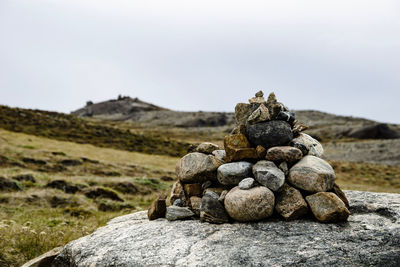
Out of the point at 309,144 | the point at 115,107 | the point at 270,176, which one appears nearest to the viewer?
the point at 270,176

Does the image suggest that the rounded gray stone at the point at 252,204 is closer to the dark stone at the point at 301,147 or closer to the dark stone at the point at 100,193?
the dark stone at the point at 301,147

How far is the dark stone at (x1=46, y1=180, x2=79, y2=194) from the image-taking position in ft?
59.1

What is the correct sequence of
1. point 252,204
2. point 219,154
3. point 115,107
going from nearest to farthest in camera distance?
1. point 252,204
2. point 219,154
3. point 115,107

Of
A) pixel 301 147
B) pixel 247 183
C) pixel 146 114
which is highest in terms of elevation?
pixel 146 114

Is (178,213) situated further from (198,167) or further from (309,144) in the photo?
(309,144)

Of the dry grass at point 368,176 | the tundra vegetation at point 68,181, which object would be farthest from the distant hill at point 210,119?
the dry grass at point 368,176

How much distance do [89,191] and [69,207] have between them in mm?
3118

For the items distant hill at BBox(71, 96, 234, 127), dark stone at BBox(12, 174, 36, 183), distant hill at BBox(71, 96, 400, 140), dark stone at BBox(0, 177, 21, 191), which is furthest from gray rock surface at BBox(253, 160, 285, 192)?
distant hill at BBox(71, 96, 234, 127)

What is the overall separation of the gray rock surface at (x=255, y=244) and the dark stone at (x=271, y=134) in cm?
144

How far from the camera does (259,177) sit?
5.71 m

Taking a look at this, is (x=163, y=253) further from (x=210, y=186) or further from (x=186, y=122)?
(x=186, y=122)

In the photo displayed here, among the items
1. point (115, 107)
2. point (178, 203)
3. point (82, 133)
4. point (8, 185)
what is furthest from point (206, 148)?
point (115, 107)

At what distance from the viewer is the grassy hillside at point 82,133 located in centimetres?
4750

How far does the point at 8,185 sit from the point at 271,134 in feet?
50.3
